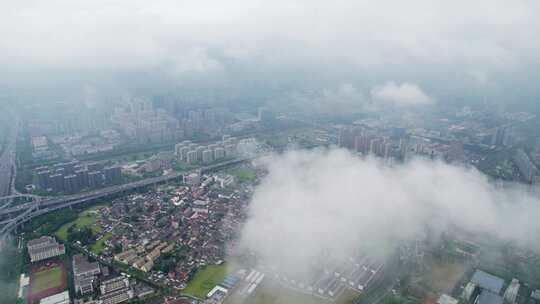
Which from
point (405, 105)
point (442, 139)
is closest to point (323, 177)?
point (442, 139)

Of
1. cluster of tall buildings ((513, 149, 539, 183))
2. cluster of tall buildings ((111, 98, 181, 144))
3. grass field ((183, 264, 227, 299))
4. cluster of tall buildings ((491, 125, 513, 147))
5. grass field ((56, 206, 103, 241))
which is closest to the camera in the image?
grass field ((183, 264, 227, 299))

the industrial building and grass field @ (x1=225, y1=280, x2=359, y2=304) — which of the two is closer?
grass field @ (x1=225, y1=280, x2=359, y2=304)

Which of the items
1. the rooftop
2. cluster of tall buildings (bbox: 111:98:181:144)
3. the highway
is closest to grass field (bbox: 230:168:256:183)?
cluster of tall buildings (bbox: 111:98:181:144)

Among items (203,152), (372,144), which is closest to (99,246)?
(203,152)

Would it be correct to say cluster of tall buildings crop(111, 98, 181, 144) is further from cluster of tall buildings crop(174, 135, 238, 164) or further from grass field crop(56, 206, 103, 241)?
grass field crop(56, 206, 103, 241)

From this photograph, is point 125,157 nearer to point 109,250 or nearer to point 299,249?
point 109,250

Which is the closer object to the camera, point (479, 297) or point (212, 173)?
point (479, 297)
